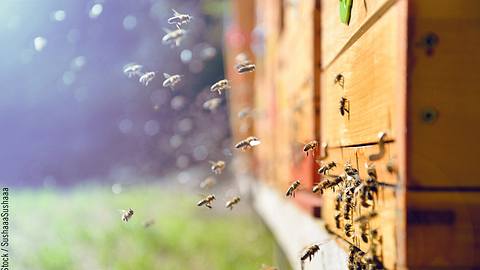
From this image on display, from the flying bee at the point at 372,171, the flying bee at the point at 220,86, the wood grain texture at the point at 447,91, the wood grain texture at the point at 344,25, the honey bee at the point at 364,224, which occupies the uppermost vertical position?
the wood grain texture at the point at 344,25

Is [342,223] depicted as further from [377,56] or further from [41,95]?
[41,95]

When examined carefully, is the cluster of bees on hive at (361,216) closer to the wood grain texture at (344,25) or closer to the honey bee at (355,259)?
the honey bee at (355,259)

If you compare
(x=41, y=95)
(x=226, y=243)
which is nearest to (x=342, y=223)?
(x=226, y=243)

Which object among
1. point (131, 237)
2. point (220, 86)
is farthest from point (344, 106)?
point (131, 237)

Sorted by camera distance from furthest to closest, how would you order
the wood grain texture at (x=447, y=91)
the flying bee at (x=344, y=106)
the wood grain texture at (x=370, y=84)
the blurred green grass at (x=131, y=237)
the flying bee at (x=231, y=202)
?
the blurred green grass at (x=131, y=237), the flying bee at (x=231, y=202), the flying bee at (x=344, y=106), the wood grain texture at (x=370, y=84), the wood grain texture at (x=447, y=91)

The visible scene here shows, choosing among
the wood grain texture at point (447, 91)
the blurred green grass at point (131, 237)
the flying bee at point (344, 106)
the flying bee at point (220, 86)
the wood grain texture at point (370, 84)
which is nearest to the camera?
the wood grain texture at point (447, 91)

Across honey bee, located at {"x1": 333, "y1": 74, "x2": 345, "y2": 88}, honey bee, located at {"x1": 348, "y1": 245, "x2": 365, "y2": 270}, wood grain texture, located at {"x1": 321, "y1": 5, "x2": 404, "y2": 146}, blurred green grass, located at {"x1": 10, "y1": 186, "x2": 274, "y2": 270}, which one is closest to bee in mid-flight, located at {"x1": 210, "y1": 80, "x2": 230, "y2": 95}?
wood grain texture, located at {"x1": 321, "y1": 5, "x2": 404, "y2": 146}

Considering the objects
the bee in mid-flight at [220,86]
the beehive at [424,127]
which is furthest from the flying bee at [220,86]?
the beehive at [424,127]

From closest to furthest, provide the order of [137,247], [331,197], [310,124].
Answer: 1. [331,197]
2. [310,124]
3. [137,247]
